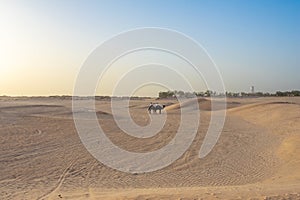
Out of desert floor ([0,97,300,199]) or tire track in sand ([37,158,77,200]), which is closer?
desert floor ([0,97,300,199])

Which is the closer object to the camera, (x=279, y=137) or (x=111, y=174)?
(x=111, y=174)

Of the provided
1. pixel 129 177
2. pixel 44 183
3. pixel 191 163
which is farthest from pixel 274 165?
pixel 44 183

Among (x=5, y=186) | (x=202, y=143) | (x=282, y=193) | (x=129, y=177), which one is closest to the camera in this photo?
(x=282, y=193)

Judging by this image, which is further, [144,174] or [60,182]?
[144,174]

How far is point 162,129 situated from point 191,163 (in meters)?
10.3

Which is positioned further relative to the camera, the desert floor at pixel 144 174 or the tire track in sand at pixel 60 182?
the tire track in sand at pixel 60 182

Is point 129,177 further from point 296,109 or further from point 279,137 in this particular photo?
point 296,109

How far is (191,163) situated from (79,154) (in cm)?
456

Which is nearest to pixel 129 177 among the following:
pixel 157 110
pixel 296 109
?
pixel 296 109

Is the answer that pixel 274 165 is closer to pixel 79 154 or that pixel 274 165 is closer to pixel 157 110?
pixel 79 154

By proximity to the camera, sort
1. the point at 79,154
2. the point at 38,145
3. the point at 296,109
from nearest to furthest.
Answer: the point at 79,154 → the point at 38,145 → the point at 296,109

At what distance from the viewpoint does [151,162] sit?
15695 millimetres

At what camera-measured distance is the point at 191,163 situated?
1572 cm

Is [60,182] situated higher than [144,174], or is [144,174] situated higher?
[60,182]
